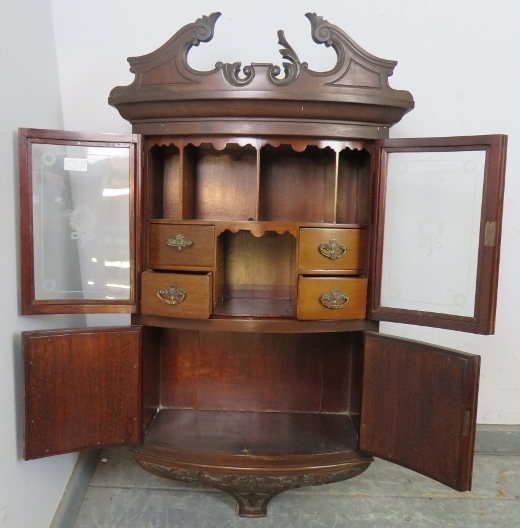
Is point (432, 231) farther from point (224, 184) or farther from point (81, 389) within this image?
point (81, 389)

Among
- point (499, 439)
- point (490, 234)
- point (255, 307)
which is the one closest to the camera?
point (490, 234)

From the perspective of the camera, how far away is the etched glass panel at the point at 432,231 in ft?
3.87

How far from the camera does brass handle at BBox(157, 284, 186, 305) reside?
1.24 metres

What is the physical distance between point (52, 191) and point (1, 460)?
0.61 m

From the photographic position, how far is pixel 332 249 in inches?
49.3

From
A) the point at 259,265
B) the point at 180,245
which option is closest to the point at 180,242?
the point at 180,245

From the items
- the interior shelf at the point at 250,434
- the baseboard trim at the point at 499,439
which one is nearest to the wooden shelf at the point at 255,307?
the interior shelf at the point at 250,434

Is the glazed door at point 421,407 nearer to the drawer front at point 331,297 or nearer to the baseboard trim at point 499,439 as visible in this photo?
the drawer front at point 331,297

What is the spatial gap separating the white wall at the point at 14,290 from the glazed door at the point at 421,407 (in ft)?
2.66

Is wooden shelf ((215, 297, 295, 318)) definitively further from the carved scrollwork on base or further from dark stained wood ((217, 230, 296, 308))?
the carved scrollwork on base

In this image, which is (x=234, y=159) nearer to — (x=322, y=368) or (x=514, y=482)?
(x=322, y=368)

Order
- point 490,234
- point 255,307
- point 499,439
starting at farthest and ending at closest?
point 499,439, point 255,307, point 490,234

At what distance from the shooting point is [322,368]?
5.02 ft

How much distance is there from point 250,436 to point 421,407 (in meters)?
0.47
